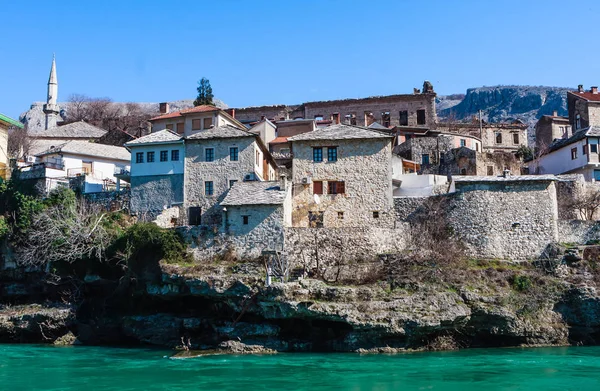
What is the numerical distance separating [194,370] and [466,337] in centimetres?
1535

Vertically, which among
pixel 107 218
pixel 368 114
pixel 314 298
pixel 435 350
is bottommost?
pixel 435 350

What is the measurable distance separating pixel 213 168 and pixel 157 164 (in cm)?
414

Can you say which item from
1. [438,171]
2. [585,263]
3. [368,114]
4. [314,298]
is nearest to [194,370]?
[314,298]

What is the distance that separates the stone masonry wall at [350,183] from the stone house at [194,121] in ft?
37.1

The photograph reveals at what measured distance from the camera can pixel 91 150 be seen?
52594 millimetres

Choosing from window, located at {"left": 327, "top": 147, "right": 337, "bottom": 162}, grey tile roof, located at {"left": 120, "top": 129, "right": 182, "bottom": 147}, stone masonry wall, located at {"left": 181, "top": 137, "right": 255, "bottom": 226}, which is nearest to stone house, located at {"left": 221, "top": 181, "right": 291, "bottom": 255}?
stone masonry wall, located at {"left": 181, "top": 137, "right": 255, "bottom": 226}

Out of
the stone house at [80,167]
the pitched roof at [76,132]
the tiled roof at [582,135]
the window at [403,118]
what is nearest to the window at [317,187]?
the stone house at [80,167]

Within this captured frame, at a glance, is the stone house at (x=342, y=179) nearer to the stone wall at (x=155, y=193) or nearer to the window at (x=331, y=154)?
the window at (x=331, y=154)

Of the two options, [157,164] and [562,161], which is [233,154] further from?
[562,161]

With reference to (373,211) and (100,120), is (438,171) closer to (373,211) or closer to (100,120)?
(373,211)

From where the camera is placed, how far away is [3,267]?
137 feet

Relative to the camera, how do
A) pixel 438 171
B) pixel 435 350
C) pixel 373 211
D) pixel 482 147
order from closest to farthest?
pixel 435 350, pixel 373 211, pixel 438 171, pixel 482 147

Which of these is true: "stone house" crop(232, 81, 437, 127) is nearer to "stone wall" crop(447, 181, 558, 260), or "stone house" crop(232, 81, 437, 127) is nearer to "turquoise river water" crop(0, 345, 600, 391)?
"stone wall" crop(447, 181, 558, 260)

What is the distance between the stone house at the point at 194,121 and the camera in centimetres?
5069
